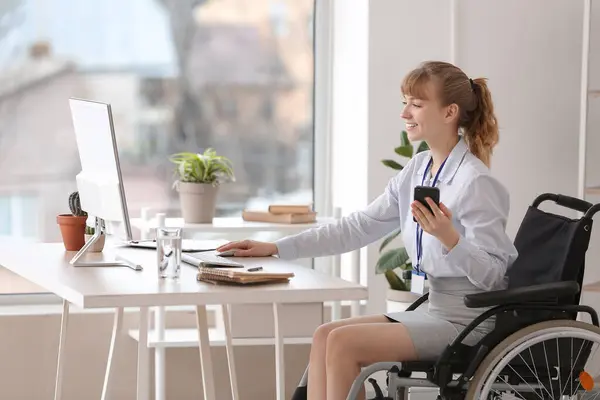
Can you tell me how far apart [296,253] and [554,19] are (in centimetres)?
176

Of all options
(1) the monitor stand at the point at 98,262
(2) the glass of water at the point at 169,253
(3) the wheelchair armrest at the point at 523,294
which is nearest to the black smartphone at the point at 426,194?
(3) the wheelchair armrest at the point at 523,294

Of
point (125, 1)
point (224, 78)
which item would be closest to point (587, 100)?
point (224, 78)

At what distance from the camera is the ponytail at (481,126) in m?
2.73

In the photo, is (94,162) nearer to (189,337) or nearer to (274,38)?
(189,337)

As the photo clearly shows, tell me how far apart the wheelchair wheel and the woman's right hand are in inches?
27.0

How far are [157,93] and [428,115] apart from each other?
1.77 metres

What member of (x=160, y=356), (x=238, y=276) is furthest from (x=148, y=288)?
(x=160, y=356)

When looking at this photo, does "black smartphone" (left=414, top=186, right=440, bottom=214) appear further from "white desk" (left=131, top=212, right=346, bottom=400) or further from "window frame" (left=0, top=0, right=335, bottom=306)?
"window frame" (left=0, top=0, right=335, bottom=306)

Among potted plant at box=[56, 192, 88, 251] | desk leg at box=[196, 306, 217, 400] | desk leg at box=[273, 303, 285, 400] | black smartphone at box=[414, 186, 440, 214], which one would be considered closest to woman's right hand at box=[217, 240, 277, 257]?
desk leg at box=[196, 306, 217, 400]

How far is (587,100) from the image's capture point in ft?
12.0

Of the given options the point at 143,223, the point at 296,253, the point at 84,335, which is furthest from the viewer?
the point at 84,335

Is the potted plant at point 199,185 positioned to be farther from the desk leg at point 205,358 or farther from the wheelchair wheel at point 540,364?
the wheelchair wheel at point 540,364

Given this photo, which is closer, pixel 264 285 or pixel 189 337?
pixel 264 285

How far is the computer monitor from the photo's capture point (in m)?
2.54
